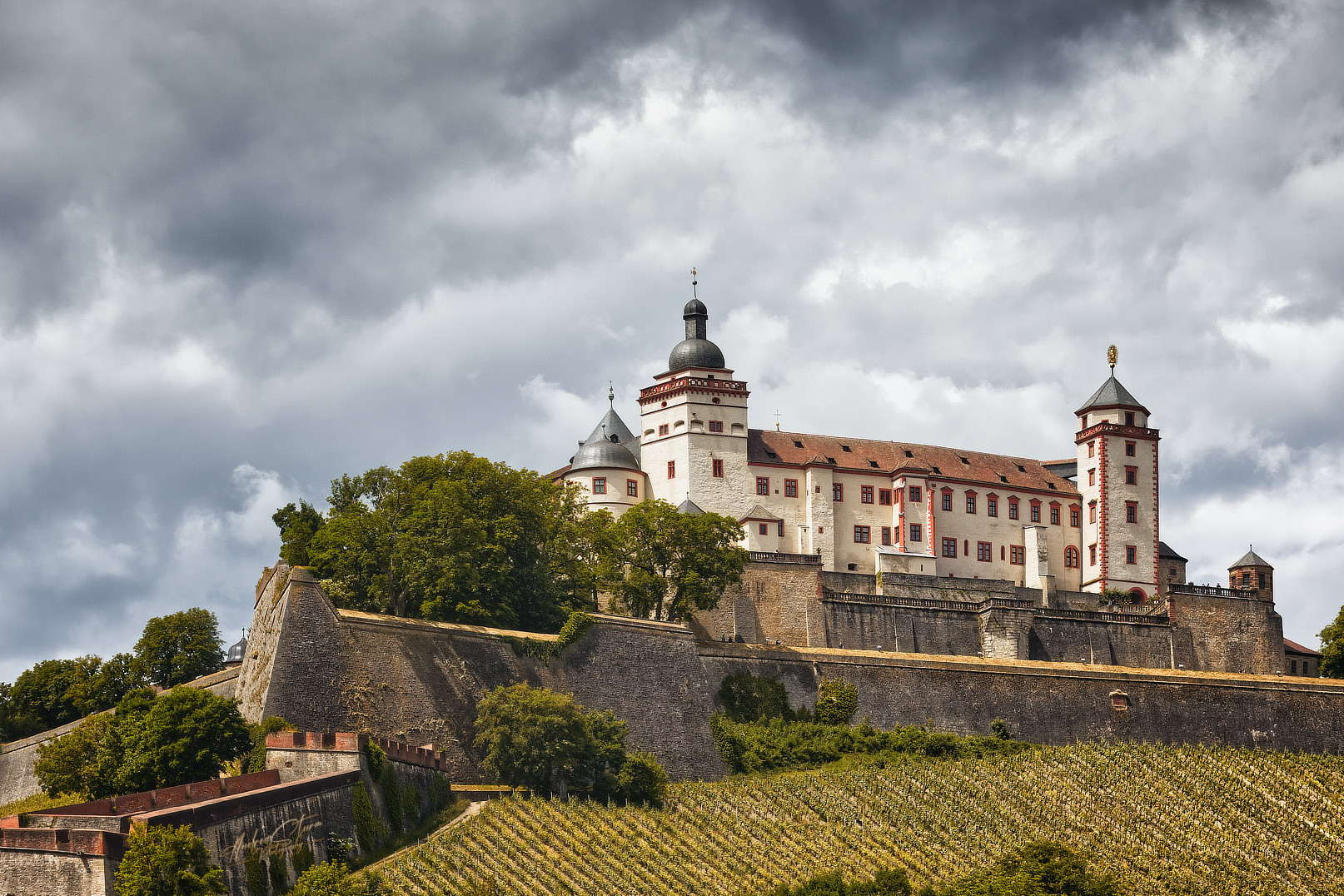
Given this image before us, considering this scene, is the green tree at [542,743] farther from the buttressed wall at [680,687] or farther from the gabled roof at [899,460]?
the gabled roof at [899,460]

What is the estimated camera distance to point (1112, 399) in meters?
81.7

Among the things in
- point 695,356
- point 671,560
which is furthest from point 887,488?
point 671,560

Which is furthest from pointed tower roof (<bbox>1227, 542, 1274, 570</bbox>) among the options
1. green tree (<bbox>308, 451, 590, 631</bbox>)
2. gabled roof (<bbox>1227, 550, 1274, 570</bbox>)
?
green tree (<bbox>308, 451, 590, 631</bbox>)

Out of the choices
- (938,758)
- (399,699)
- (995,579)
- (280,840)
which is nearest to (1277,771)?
(938,758)

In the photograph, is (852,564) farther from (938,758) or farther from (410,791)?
(410,791)

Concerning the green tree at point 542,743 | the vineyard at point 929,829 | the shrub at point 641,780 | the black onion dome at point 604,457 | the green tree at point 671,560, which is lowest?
the vineyard at point 929,829

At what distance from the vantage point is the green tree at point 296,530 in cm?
6241

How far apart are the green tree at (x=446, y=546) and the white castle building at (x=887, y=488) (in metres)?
13.7

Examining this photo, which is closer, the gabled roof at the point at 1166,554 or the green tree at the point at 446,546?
the green tree at the point at 446,546

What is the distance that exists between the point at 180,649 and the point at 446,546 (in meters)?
13.4

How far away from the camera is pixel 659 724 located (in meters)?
57.3

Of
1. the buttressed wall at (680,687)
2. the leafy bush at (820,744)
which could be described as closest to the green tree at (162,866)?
the buttressed wall at (680,687)

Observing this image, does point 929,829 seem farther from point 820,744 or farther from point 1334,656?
point 1334,656

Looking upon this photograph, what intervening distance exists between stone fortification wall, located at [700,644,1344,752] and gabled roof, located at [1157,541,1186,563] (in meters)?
14.3
